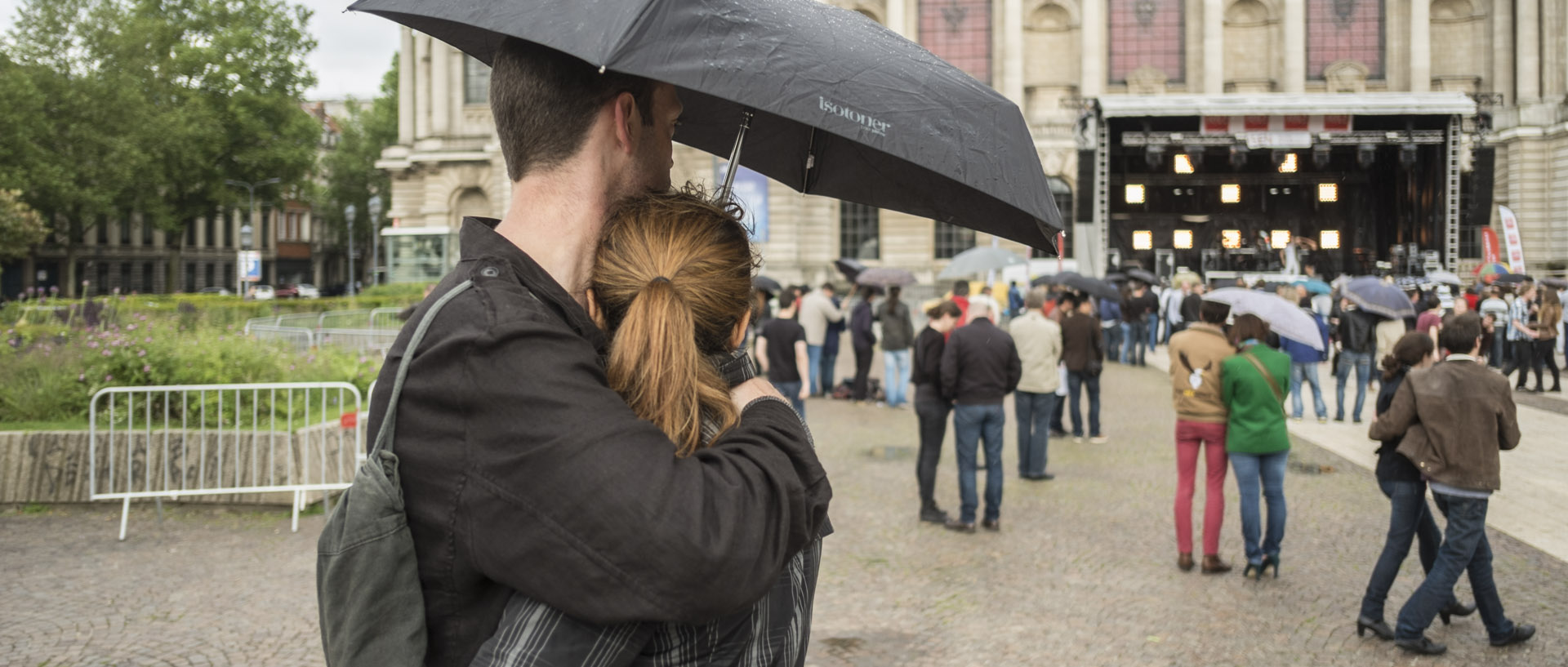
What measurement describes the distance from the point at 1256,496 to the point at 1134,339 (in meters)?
17.1

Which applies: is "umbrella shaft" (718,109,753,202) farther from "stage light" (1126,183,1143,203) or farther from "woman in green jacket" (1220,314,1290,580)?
"stage light" (1126,183,1143,203)

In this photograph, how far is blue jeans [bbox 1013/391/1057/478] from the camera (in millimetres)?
10711

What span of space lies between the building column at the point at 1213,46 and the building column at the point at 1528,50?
1034 cm

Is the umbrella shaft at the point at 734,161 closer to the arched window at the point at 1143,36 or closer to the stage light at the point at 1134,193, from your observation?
the stage light at the point at 1134,193

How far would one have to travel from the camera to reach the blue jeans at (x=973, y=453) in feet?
28.3

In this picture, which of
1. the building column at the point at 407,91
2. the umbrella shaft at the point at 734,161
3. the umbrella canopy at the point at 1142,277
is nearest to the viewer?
the umbrella shaft at the point at 734,161

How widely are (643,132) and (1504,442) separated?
5.84 metres

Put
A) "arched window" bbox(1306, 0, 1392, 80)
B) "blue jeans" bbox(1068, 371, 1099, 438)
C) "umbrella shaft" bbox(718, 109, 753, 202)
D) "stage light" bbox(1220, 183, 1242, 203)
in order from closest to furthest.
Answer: "umbrella shaft" bbox(718, 109, 753, 202)
"blue jeans" bbox(1068, 371, 1099, 438)
"stage light" bbox(1220, 183, 1242, 203)
"arched window" bbox(1306, 0, 1392, 80)

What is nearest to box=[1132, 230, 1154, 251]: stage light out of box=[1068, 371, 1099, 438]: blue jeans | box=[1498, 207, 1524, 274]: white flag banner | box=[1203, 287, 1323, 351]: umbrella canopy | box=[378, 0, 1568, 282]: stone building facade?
box=[1498, 207, 1524, 274]: white flag banner

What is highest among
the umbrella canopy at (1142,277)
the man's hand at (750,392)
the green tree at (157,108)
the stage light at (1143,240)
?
the green tree at (157,108)

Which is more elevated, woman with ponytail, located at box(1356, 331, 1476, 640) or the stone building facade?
the stone building facade

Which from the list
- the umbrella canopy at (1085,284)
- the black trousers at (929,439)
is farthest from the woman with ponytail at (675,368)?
the umbrella canopy at (1085,284)

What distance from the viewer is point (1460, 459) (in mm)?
5742

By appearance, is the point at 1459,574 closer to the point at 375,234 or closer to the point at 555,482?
the point at 555,482
